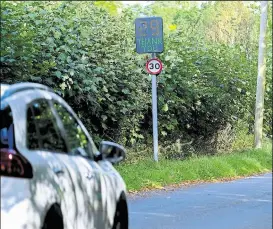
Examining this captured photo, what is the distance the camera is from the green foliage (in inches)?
612

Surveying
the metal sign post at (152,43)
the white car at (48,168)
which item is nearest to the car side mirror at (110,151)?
the white car at (48,168)

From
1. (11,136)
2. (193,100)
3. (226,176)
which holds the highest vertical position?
(11,136)

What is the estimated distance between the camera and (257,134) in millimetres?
26875

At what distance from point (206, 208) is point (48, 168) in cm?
782

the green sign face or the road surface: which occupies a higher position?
the green sign face

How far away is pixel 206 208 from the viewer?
1265cm

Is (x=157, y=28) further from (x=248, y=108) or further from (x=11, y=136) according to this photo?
(x=11, y=136)

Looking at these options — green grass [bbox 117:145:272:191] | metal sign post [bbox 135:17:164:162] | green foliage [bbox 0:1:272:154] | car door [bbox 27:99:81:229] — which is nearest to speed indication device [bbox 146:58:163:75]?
metal sign post [bbox 135:17:164:162]

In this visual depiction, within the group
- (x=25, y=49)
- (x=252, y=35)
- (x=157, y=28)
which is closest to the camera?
(x=25, y=49)

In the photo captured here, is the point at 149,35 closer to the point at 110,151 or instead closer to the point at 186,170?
the point at 186,170

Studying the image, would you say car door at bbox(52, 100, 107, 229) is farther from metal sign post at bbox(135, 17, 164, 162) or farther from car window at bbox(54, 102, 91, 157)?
metal sign post at bbox(135, 17, 164, 162)

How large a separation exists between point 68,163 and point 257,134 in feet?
71.4

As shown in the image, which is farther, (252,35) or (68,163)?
(252,35)

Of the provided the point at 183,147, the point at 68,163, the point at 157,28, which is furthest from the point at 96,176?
the point at 183,147
